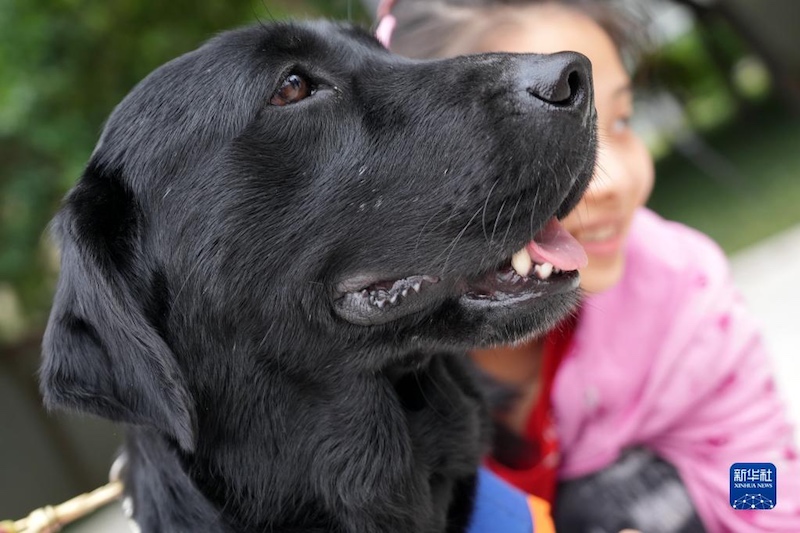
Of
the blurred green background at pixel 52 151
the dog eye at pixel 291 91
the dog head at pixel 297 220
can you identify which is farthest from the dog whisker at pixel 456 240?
A: the blurred green background at pixel 52 151

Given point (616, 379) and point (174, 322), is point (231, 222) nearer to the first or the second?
point (174, 322)

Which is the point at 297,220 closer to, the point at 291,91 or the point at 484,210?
the point at 291,91

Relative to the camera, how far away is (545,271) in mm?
1661

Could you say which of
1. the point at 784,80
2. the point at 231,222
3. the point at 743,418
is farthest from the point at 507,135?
the point at 784,80

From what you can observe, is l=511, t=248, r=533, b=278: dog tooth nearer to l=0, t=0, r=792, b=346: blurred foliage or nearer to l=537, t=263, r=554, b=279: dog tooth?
l=537, t=263, r=554, b=279: dog tooth

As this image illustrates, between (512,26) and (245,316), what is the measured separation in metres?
1.27

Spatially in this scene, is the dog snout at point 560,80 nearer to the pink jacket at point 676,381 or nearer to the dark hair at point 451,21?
the dark hair at point 451,21

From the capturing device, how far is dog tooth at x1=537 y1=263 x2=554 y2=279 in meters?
1.66

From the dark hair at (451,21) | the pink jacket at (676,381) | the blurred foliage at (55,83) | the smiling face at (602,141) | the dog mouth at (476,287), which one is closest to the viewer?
the dog mouth at (476,287)

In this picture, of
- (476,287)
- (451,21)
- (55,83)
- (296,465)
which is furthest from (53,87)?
(476,287)

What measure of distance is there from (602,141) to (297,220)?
92 centimetres

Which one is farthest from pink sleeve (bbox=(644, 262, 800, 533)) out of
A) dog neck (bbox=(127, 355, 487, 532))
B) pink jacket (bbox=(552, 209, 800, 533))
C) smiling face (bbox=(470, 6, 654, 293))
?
dog neck (bbox=(127, 355, 487, 532))

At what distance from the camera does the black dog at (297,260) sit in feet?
5.20

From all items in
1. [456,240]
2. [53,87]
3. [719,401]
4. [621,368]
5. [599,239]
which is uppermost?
[456,240]
